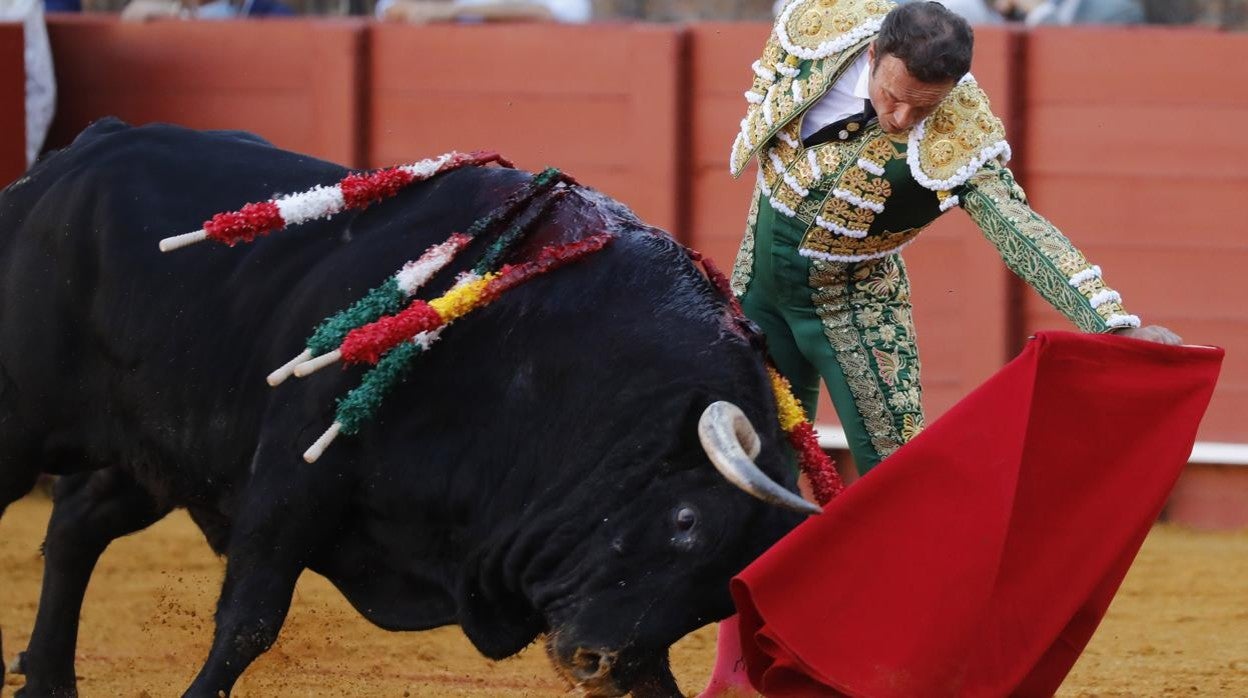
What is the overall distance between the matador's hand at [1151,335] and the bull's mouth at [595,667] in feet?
2.98

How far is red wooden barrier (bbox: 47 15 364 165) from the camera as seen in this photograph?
21.1 feet

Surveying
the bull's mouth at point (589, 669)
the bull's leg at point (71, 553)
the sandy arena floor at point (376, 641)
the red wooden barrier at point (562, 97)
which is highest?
the bull's mouth at point (589, 669)

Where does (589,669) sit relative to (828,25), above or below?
below

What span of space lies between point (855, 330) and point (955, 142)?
43cm

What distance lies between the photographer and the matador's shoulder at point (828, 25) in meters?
3.24

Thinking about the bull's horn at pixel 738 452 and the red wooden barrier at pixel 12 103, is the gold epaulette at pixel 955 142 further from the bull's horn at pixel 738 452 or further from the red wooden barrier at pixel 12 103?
the red wooden barrier at pixel 12 103

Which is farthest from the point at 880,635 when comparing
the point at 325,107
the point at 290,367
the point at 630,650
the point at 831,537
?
the point at 325,107

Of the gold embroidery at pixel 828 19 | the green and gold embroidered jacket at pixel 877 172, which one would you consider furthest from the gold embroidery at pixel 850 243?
the gold embroidery at pixel 828 19

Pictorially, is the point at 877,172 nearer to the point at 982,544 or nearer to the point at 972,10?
the point at 982,544

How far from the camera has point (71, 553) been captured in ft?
12.6

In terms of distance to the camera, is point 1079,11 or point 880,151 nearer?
point 880,151

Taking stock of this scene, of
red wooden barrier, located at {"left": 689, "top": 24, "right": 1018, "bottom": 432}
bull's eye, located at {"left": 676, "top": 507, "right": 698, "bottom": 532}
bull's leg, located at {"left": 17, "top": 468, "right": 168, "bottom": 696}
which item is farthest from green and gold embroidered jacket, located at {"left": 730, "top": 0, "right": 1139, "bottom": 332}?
red wooden barrier, located at {"left": 689, "top": 24, "right": 1018, "bottom": 432}

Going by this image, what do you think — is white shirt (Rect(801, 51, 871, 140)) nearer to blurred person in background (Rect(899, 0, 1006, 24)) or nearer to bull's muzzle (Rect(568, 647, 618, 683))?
bull's muzzle (Rect(568, 647, 618, 683))

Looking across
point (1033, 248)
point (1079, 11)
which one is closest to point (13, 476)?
point (1033, 248)
